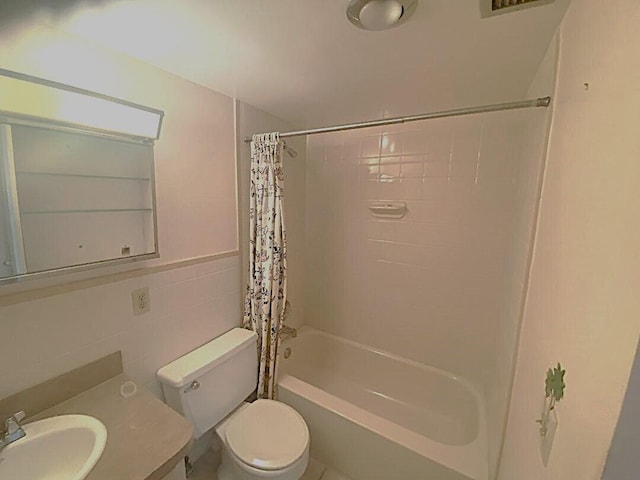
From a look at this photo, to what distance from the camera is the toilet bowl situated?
1210mm

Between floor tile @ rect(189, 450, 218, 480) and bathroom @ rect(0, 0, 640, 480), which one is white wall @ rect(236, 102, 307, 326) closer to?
bathroom @ rect(0, 0, 640, 480)

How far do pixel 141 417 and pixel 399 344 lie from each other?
175cm

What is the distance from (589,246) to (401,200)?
4.90 ft

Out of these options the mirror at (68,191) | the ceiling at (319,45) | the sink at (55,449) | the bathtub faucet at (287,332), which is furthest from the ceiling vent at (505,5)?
the bathtub faucet at (287,332)

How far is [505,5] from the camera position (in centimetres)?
79

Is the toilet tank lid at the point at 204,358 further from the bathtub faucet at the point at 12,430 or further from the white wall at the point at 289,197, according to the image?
the bathtub faucet at the point at 12,430

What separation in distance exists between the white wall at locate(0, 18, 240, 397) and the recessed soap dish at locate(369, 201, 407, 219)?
1043 millimetres

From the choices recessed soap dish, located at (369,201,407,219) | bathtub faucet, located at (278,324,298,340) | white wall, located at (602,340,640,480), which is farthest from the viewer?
bathtub faucet, located at (278,324,298,340)

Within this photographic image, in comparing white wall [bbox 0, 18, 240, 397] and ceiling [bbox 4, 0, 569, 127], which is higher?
ceiling [bbox 4, 0, 569, 127]

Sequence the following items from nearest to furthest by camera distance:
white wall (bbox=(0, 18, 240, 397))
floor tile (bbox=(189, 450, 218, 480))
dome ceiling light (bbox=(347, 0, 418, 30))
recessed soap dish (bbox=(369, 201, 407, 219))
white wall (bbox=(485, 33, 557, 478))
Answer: dome ceiling light (bbox=(347, 0, 418, 30)), white wall (bbox=(0, 18, 240, 397)), white wall (bbox=(485, 33, 557, 478)), floor tile (bbox=(189, 450, 218, 480)), recessed soap dish (bbox=(369, 201, 407, 219))

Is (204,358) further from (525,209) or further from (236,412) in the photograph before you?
(525,209)

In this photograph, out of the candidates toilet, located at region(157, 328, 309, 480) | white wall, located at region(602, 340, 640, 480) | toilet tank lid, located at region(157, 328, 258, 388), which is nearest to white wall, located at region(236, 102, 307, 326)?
toilet tank lid, located at region(157, 328, 258, 388)

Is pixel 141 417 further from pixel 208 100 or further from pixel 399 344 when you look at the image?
pixel 399 344

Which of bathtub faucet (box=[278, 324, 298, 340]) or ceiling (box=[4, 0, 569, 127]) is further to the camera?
bathtub faucet (box=[278, 324, 298, 340])
